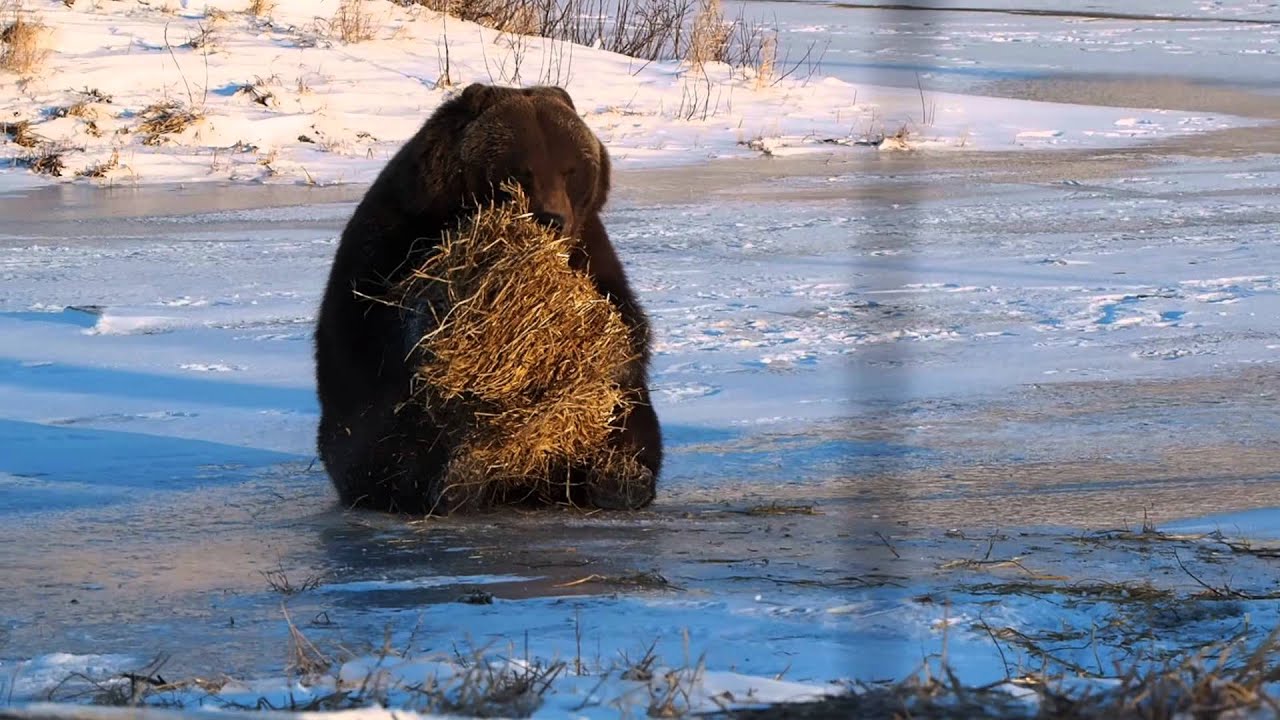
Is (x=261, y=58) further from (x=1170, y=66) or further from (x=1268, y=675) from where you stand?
(x=1268, y=675)

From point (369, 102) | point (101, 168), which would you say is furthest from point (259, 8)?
point (101, 168)

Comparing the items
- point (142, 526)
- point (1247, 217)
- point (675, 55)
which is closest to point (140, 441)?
point (142, 526)

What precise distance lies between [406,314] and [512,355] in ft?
1.13

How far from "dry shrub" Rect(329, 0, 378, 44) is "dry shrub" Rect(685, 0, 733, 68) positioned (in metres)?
3.68

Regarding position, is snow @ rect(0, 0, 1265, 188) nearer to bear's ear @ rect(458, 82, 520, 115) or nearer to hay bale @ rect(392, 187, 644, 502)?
bear's ear @ rect(458, 82, 520, 115)

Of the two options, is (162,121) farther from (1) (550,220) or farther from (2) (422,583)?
(2) (422,583)

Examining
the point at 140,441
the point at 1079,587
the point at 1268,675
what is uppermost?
the point at 1268,675

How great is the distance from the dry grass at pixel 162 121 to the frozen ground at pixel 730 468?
1.91m

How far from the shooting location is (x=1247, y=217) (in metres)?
11.1

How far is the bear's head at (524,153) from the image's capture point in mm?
5051

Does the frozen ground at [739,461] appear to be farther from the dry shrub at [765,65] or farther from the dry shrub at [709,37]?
the dry shrub at [709,37]

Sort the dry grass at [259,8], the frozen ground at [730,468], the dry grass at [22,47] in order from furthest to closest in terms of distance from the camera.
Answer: the dry grass at [259,8], the dry grass at [22,47], the frozen ground at [730,468]

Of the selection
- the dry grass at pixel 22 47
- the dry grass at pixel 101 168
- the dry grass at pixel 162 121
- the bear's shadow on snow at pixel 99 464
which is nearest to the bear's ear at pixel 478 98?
the bear's shadow on snow at pixel 99 464

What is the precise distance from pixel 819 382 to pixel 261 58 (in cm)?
1138
